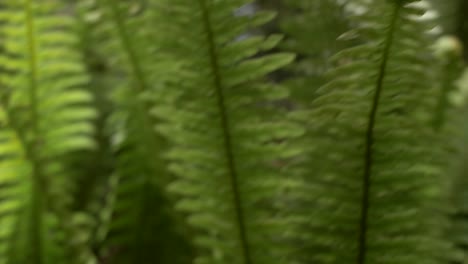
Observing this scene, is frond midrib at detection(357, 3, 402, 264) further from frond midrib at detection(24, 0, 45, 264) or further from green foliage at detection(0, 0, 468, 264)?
frond midrib at detection(24, 0, 45, 264)

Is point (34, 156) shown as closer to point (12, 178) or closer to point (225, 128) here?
point (12, 178)

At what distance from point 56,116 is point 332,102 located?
13.9 inches

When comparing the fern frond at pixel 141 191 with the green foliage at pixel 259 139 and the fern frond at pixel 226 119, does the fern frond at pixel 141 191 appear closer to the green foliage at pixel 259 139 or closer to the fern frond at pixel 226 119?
the green foliage at pixel 259 139

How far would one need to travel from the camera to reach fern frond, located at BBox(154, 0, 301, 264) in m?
0.33

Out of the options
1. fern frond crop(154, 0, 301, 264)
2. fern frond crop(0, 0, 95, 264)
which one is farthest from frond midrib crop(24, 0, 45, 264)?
fern frond crop(154, 0, 301, 264)

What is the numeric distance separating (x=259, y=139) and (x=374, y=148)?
0.08 meters

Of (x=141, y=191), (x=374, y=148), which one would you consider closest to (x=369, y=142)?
(x=374, y=148)

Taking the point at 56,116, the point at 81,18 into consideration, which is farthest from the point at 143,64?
the point at 81,18

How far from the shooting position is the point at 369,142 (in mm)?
323

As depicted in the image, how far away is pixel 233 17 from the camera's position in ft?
1.08

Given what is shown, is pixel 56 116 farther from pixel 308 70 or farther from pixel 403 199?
pixel 403 199

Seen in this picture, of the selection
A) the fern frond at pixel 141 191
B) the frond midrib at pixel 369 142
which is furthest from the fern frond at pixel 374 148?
the fern frond at pixel 141 191

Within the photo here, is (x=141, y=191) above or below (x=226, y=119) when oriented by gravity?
below

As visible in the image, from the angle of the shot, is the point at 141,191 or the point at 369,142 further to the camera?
the point at 141,191
